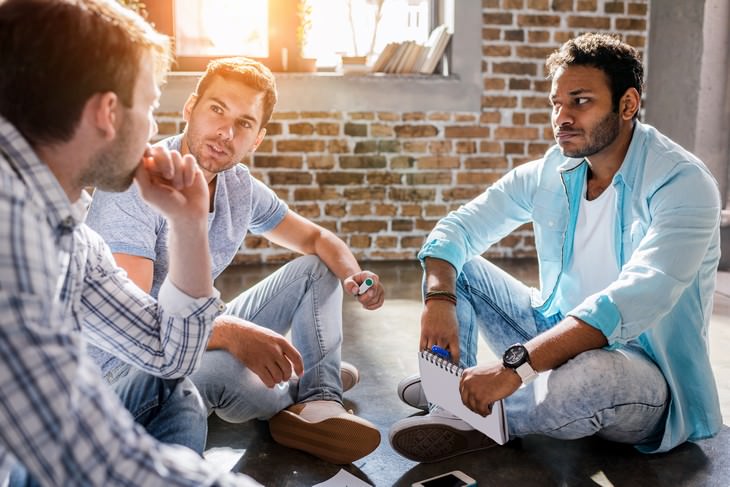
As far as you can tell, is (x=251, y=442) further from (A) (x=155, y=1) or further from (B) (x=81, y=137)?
(A) (x=155, y=1)

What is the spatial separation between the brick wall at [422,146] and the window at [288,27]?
419mm

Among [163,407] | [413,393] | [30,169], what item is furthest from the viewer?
[413,393]

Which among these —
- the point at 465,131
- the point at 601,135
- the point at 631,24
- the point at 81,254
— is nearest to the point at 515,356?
the point at 601,135

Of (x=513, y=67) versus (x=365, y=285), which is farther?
(x=513, y=67)

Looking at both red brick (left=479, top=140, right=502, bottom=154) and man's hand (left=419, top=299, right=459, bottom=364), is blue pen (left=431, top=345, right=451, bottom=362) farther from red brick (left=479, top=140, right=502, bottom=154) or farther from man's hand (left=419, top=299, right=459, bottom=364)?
red brick (left=479, top=140, right=502, bottom=154)

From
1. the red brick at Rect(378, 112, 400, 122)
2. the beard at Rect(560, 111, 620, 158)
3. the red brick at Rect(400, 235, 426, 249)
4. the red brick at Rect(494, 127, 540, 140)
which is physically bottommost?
the red brick at Rect(400, 235, 426, 249)

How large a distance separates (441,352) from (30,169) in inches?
46.4

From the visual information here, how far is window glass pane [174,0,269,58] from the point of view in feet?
13.9

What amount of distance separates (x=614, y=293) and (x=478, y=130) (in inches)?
116

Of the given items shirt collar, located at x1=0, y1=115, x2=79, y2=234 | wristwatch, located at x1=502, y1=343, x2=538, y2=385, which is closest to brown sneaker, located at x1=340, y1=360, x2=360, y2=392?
wristwatch, located at x1=502, y1=343, x2=538, y2=385

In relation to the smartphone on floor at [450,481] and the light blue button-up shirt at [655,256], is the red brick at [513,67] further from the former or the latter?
the smartphone on floor at [450,481]

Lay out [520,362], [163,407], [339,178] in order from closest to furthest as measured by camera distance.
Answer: [163,407], [520,362], [339,178]

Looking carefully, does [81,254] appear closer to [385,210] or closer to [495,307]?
[495,307]

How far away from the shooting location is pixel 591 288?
6.36 feet
